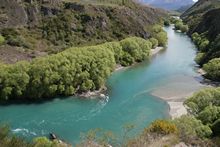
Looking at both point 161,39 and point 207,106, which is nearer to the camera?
point 207,106

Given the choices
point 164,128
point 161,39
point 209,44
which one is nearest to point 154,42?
point 161,39

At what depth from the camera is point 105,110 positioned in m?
71.4

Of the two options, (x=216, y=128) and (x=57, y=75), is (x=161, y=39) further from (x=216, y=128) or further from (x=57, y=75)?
(x=216, y=128)

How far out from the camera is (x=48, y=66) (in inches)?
3253

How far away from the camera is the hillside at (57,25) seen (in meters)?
115

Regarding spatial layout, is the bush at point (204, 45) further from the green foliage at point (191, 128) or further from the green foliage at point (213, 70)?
the green foliage at point (191, 128)

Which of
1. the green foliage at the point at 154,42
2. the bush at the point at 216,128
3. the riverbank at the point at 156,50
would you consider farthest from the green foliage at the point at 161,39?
the bush at the point at 216,128

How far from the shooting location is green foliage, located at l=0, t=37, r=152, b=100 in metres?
78.9

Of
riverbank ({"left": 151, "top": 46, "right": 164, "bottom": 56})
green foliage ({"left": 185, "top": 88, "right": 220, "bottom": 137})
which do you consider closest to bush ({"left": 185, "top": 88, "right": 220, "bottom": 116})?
green foliage ({"left": 185, "top": 88, "right": 220, "bottom": 137})

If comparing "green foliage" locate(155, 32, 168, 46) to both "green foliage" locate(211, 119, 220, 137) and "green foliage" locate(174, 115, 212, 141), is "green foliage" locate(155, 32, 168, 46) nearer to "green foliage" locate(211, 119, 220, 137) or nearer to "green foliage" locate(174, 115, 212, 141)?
"green foliage" locate(211, 119, 220, 137)

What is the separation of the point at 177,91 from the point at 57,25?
61150 mm

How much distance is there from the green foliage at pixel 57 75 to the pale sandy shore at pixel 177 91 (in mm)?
13277

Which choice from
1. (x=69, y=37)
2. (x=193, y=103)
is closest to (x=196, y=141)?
(x=193, y=103)

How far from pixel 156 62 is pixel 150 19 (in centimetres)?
7265
